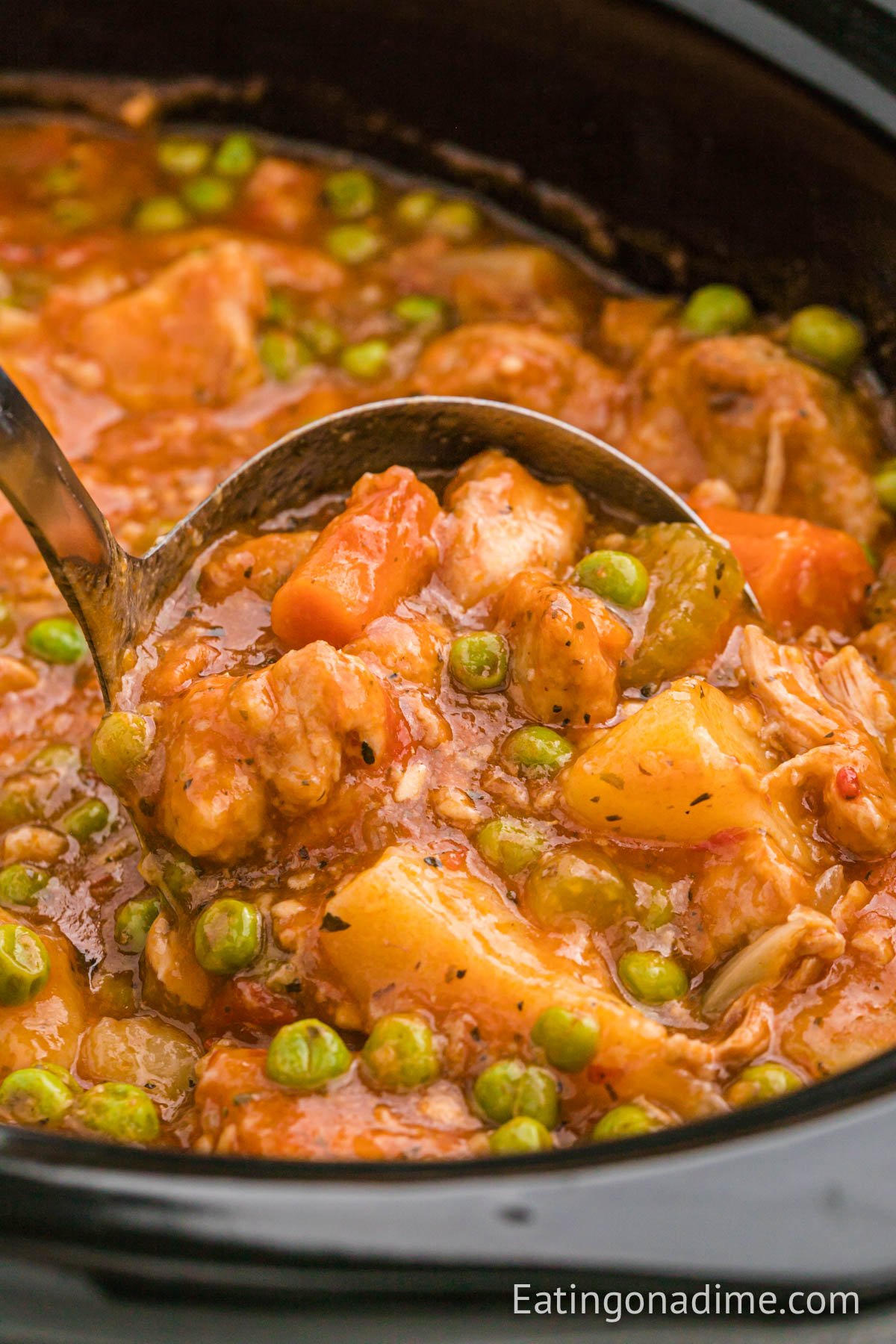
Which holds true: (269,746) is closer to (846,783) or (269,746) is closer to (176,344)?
(846,783)

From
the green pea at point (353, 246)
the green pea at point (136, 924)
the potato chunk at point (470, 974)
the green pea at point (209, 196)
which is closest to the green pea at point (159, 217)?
the green pea at point (209, 196)

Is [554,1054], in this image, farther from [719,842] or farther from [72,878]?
[72,878]

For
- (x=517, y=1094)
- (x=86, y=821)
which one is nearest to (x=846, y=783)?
(x=517, y=1094)

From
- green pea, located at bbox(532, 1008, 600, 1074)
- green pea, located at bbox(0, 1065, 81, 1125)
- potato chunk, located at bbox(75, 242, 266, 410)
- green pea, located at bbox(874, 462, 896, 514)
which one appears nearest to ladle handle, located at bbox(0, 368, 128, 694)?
green pea, located at bbox(0, 1065, 81, 1125)

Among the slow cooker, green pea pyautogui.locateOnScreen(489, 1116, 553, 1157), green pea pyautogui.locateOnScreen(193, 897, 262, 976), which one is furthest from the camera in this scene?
green pea pyautogui.locateOnScreen(193, 897, 262, 976)

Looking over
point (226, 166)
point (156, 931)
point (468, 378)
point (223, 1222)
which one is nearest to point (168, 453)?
point (468, 378)

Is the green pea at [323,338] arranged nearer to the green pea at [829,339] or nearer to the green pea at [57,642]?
the green pea at [57,642]

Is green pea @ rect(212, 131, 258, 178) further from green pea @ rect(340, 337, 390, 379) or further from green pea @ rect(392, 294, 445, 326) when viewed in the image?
green pea @ rect(340, 337, 390, 379)
